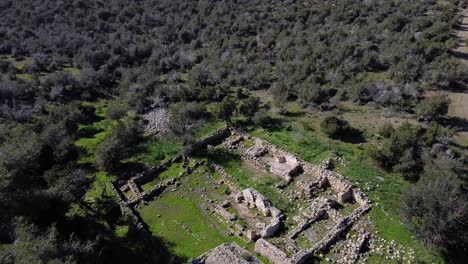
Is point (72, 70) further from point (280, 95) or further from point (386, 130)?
point (386, 130)

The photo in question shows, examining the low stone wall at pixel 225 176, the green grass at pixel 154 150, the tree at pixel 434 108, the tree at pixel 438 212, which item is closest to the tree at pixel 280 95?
the low stone wall at pixel 225 176

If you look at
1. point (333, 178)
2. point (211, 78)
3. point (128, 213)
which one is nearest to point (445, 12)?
point (211, 78)

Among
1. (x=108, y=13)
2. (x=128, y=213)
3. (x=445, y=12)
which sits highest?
(x=108, y=13)

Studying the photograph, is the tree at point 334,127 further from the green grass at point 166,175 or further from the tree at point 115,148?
the tree at point 115,148

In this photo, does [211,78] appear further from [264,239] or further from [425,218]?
[425,218]

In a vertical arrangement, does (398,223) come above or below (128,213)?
below

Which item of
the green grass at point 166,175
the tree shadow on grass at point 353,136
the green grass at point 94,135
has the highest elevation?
the green grass at point 94,135
